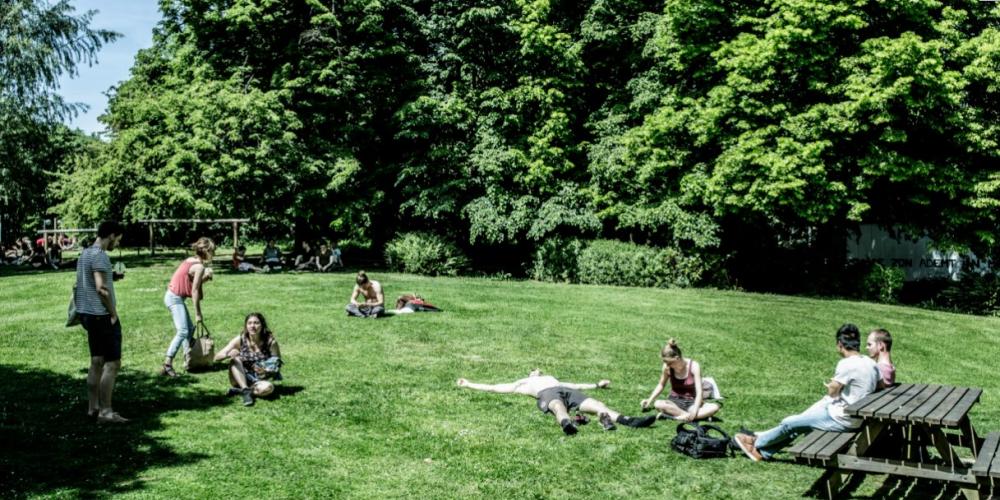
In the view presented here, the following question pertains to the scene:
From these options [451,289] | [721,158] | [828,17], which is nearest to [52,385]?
[451,289]

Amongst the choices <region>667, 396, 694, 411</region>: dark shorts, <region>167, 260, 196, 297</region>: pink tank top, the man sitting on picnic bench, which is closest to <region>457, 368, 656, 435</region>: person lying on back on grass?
<region>667, 396, 694, 411</region>: dark shorts

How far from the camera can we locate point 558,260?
1236 inches

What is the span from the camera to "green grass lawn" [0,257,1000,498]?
793cm

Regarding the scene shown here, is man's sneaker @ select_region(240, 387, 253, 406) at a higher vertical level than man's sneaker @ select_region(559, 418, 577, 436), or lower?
higher

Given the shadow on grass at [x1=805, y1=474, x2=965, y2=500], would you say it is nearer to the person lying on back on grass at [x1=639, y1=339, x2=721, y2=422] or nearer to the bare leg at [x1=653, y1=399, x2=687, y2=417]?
the person lying on back on grass at [x1=639, y1=339, x2=721, y2=422]

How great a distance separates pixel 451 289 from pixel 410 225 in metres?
11.8

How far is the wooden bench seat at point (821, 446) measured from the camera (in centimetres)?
700

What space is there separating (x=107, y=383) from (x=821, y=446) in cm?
818

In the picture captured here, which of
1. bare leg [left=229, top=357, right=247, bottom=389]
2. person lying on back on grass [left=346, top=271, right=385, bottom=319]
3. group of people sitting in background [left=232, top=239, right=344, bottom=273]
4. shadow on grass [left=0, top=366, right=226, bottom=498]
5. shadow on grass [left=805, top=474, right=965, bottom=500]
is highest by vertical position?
group of people sitting in background [left=232, top=239, right=344, bottom=273]

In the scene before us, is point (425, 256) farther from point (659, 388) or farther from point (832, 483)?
point (832, 483)

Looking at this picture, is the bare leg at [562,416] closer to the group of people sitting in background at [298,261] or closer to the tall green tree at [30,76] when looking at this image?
the group of people sitting in background at [298,261]

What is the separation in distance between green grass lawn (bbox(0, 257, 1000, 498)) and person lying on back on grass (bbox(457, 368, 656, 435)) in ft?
0.66

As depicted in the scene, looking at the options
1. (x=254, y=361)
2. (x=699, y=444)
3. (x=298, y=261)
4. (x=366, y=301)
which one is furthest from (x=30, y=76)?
(x=699, y=444)

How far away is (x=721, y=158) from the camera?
93.7 feet
